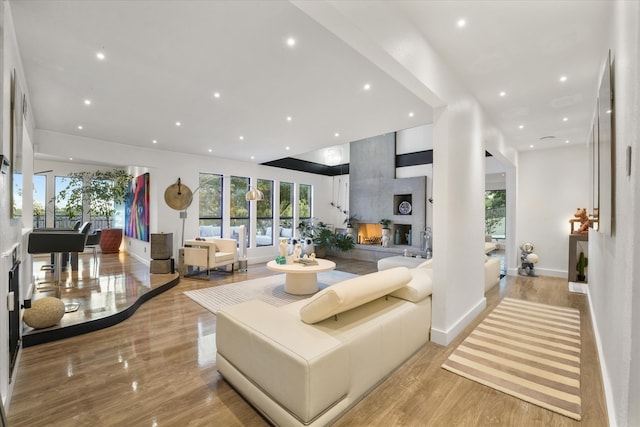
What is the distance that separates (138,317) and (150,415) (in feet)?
6.92

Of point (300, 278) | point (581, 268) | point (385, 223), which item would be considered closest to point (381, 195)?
point (385, 223)

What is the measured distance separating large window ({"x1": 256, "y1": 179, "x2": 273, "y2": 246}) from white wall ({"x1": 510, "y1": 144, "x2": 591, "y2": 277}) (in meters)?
6.26

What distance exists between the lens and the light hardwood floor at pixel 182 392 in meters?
1.87

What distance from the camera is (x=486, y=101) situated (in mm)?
3816

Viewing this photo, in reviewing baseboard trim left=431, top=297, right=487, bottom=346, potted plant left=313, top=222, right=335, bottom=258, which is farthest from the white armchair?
baseboard trim left=431, top=297, right=487, bottom=346

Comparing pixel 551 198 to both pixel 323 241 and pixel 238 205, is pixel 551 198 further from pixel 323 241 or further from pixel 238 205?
pixel 238 205

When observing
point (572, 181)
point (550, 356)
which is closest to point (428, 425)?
point (550, 356)

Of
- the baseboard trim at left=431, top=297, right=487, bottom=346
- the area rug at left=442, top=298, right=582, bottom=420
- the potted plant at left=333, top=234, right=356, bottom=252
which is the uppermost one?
the potted plant at left=333, top=234, right=356, bottom=252

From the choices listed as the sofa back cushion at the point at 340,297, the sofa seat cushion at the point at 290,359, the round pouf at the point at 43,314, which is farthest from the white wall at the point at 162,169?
the sofa back cushion at the point at 340,297

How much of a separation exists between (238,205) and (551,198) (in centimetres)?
754

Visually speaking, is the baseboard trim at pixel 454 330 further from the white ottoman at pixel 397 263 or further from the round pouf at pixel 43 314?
the round pouf at pixel 43 314

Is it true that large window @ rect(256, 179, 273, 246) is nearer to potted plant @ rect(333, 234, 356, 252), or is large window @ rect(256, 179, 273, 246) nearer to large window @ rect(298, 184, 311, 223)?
large window @ rect(298, 184, 311, 223)

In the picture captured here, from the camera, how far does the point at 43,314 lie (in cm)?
297

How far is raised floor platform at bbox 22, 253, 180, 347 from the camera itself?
3.05 m
